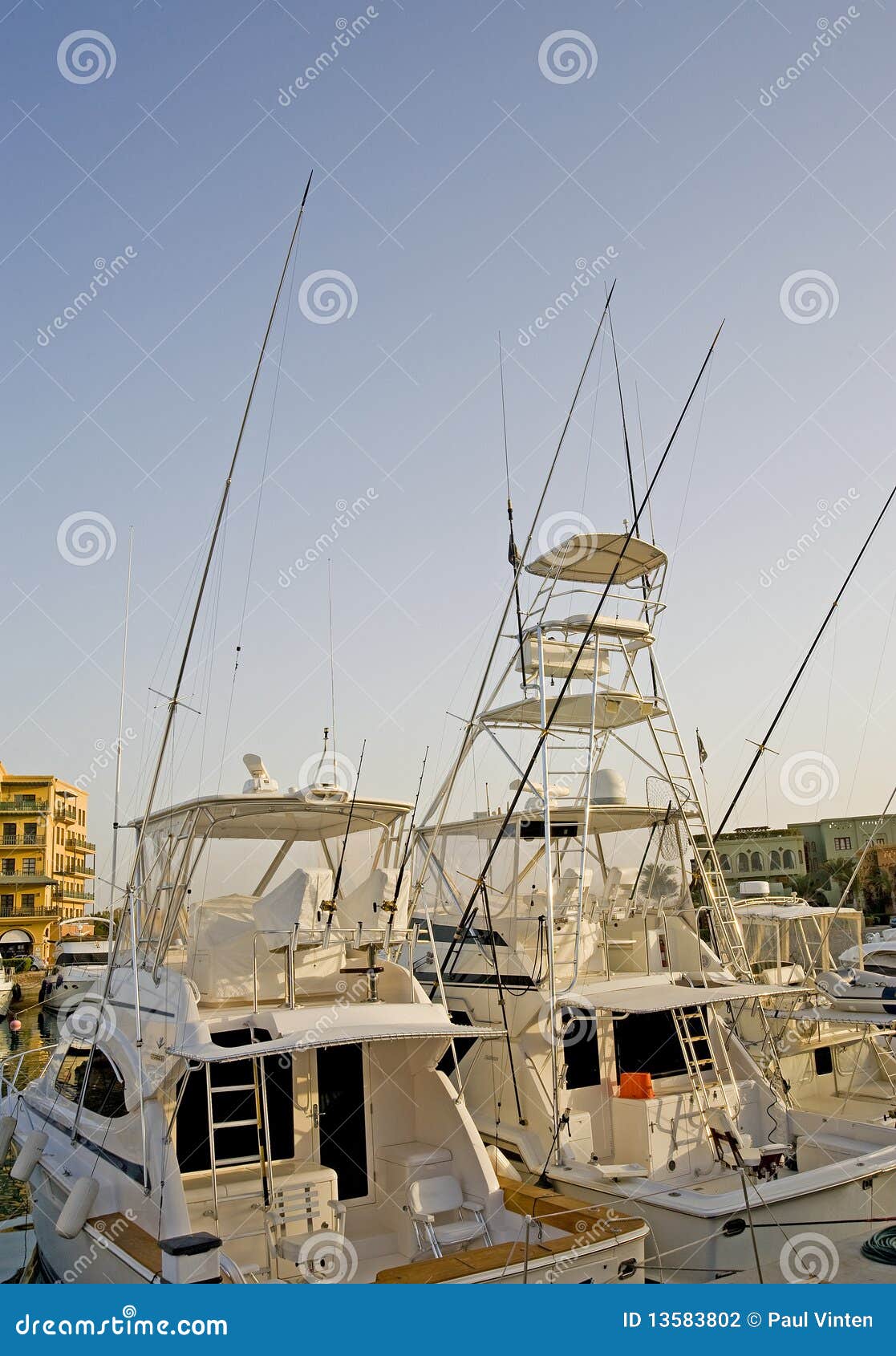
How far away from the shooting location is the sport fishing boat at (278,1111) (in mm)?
8328

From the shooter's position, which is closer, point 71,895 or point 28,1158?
point 28,1158

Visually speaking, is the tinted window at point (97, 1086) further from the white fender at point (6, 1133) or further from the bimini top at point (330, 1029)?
the bimini top at point (330, 1029)

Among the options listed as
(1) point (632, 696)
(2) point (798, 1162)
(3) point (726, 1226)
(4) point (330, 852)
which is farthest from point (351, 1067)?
(1) point (632, 696)

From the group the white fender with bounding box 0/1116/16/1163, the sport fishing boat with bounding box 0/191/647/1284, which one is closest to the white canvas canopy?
the sport fishing boat with bounding box 0/191/647/1284

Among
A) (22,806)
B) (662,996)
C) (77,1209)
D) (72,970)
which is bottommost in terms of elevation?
(72,970)

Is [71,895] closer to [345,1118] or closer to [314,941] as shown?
A: [314,941]

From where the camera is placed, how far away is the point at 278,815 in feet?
38.7

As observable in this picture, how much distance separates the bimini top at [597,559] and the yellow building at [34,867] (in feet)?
163

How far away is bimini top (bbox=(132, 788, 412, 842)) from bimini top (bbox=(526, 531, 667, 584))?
4.73 m

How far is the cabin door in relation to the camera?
10008 millimetres
